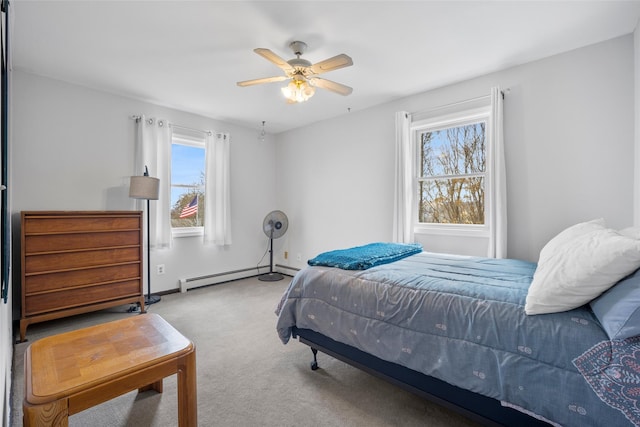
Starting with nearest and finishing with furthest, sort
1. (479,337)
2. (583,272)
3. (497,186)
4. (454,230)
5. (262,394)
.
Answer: (583,272), (479,337), (262,394), (497,186), (454,230)

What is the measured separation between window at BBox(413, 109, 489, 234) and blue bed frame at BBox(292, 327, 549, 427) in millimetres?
1984

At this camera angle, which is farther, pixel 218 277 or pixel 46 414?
pixel 218 277

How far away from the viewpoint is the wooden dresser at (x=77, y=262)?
2.56 meters

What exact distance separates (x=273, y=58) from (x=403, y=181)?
1940 millimetres

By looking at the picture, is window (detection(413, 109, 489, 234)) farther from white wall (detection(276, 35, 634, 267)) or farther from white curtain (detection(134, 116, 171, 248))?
white curtain (detection(134, 116, 171, 248))

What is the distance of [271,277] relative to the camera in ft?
15.3

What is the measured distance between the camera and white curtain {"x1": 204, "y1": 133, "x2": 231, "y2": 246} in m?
4.23

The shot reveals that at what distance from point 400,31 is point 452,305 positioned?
196 cm

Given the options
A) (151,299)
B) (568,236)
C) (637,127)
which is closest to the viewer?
(568,236)

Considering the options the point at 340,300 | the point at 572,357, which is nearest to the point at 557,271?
the point at 572,357

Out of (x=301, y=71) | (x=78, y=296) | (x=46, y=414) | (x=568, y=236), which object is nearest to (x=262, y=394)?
(x=46, y=414)

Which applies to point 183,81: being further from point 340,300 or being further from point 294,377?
point 294,377

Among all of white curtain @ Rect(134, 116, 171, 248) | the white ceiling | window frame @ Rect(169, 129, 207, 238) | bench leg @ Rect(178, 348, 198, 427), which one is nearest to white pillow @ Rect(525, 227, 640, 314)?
bench leg @ Rect(178, 348, 198, 427)

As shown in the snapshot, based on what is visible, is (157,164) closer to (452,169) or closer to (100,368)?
(100,368)
